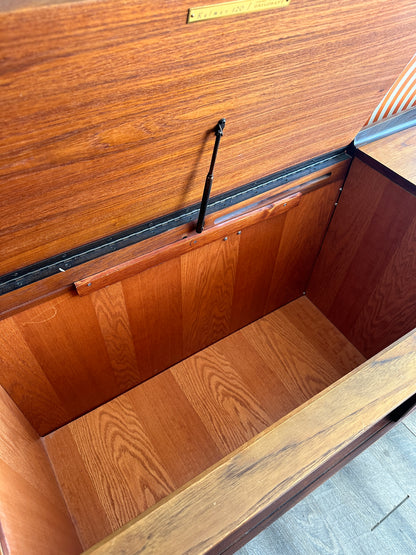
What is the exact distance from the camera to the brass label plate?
521mm

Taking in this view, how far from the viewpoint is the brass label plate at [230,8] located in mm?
521

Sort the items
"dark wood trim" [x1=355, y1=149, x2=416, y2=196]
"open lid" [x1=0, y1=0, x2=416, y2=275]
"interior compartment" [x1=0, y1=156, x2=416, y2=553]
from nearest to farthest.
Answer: "open lid" [x1=0, y1=0, x2=416, y2=275] < "interior compartment" [x1=0, y1=156, x2=416, y2=553] < "dark wood trim" [x1=355, y1=149, x2=416, y2=196]

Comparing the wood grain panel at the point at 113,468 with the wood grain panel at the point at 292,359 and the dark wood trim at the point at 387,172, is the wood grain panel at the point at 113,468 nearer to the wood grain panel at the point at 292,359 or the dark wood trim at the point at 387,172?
the wood grain panel at the point at 292,359

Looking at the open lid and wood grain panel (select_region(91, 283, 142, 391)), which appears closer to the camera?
the open lid

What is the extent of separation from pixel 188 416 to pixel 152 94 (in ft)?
3.67

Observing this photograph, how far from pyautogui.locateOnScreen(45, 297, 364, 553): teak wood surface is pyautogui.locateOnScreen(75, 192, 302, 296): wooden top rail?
60cm

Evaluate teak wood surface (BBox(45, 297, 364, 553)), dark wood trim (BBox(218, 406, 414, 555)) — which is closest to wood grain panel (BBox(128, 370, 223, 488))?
teak wood surface (BBox(45, 297, 364, 553))

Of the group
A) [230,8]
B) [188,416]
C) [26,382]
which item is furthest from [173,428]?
[230,8]

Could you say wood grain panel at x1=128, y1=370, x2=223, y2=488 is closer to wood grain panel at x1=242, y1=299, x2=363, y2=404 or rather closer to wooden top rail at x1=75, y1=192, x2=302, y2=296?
wood grain panel at x1=242, y1=299, x2=363, y2=404

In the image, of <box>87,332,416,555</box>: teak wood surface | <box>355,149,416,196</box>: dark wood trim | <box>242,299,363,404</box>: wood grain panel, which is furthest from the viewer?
<box>242,299,363,404</box>: wood grain panel

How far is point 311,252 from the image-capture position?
1587 mm

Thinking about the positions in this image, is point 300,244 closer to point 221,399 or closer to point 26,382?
point 221,399

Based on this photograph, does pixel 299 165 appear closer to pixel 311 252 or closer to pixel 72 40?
pixel 311 252

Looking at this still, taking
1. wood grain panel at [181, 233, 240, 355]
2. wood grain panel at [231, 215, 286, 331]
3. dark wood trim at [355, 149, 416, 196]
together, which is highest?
wood grain panel at [231, 215, 286, 331]
